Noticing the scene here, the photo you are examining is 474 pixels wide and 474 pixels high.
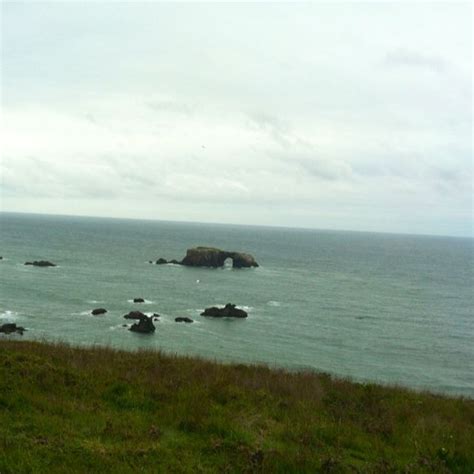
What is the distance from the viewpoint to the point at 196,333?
167 feet

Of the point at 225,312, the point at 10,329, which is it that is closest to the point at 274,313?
the point at 225,312

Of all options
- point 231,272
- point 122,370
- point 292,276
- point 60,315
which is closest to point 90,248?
point 231,272

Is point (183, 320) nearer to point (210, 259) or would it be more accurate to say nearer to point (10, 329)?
point (10, 329)

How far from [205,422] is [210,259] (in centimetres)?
10652

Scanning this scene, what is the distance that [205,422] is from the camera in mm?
9016

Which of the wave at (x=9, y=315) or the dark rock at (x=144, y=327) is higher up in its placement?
the dark rock at (x=144, y=327)

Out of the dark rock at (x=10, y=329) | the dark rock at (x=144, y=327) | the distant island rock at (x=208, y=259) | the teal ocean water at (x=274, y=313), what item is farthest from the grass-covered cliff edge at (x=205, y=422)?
the distant island rock at (x=208, y=259)

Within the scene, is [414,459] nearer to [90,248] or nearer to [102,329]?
[102,329]

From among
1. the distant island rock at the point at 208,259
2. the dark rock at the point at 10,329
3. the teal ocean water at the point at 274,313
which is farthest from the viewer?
the distant island rock at the point at 208,259

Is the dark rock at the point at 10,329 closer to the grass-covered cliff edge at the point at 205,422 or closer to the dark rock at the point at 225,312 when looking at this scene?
the dark rock at the point at 225,312

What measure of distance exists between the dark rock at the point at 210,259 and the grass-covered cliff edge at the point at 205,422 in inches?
3965

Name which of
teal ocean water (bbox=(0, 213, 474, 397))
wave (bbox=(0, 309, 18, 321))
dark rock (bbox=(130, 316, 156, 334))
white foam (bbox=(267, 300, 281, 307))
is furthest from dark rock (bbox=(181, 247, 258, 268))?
dark rock (bbox=(130, 316, 156, 334))

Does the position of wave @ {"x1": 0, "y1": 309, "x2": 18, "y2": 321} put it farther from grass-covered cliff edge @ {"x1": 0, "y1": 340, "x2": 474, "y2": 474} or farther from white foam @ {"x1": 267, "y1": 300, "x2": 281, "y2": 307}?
grass-covered cliff edge @ {"x1": 0, "y1": 340, "x2": 474, "y2": 474}

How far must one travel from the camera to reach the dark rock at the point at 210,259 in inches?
4496
